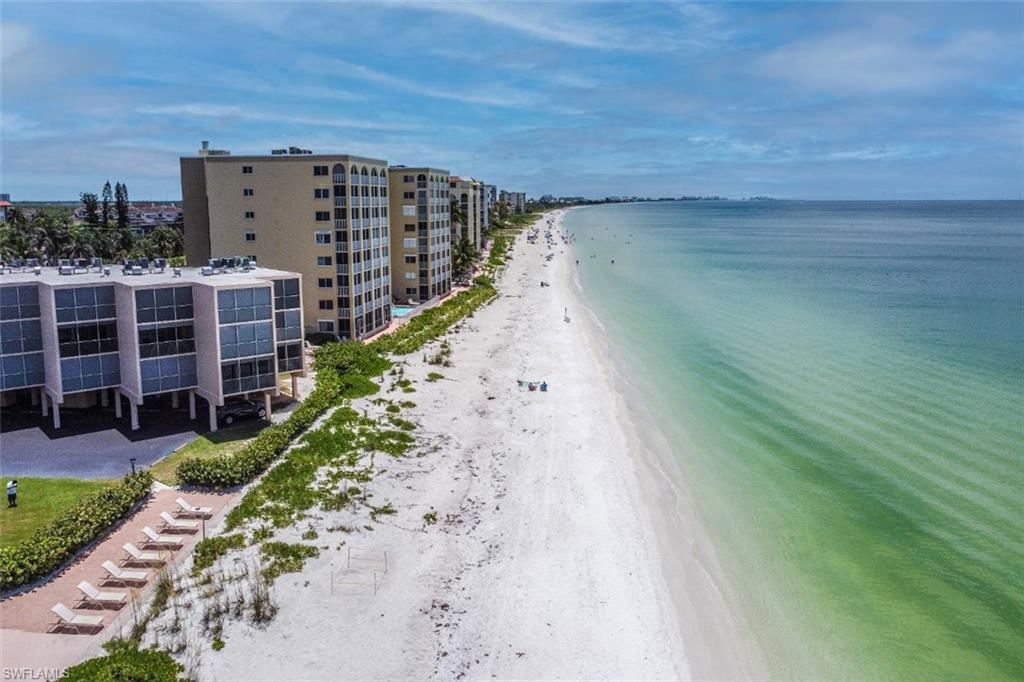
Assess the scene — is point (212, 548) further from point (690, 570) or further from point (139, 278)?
point (139, 278)

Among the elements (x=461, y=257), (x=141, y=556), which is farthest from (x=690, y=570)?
(x=461, y=257)

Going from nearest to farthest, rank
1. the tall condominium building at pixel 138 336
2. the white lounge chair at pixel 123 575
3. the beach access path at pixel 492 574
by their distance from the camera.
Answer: the beach access path at pixel 492 574 < the white lounge chair at pixel 123 575 < the tall condominium building at pixel 138 336

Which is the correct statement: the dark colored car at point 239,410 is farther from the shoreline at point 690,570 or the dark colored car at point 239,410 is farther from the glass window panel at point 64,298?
the shoreline at point 690,570

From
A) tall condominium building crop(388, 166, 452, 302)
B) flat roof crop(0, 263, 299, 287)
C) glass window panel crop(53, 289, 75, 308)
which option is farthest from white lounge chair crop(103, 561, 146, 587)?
tall condominium building crop(388, 166, 452, 302)

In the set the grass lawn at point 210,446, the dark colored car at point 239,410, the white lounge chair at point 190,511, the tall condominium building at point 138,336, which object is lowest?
the white lounge chair at point 190,511

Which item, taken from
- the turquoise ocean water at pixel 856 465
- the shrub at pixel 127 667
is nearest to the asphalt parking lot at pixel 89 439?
the shrub at pixel 127 667

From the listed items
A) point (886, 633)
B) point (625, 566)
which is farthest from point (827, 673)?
point (625, 566)
